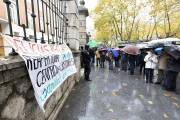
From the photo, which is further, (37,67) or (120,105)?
(120,105)

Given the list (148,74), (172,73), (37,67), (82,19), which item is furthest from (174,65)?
(82,19)

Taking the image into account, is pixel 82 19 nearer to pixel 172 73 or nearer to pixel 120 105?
pixel 172 73

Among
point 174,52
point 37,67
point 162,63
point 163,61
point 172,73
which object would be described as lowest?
point 172,73

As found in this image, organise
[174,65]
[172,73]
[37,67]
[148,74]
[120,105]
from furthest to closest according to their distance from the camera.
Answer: [148,74] → [172,73] → [174,65] → [120,105] → [37,67]

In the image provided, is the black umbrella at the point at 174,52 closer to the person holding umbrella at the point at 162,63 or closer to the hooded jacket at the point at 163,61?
the person holding umbrella at the point at 162,63

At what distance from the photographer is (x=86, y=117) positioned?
2717 mm

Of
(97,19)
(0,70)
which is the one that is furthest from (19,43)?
(97,19)

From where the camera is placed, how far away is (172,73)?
14.0 feet

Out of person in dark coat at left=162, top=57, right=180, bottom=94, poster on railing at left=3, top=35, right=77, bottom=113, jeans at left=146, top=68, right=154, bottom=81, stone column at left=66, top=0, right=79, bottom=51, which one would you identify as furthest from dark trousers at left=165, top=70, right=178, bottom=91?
poster on railing at left=3, top=35, right=77, bottom=113

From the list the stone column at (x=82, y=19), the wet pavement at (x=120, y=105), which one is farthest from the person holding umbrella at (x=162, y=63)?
the stone column at (x=82, y=19)

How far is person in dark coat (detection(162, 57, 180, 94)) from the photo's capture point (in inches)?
161

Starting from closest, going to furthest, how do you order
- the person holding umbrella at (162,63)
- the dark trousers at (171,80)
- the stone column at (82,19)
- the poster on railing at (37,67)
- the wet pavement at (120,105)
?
the poster on railing at (37,67) → the wet pavement at (120,105) → the dark trousers at (171,80) → the person holding umbrella at (162,63) → the stone column at (82,19)

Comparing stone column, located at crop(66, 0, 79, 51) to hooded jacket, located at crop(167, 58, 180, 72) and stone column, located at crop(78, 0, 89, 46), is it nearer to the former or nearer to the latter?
stone column, located at crop(78, 0, 89, 46)

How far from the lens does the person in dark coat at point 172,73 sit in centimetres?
408
